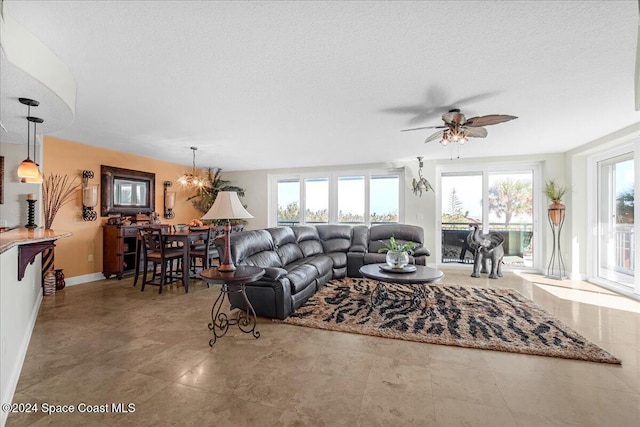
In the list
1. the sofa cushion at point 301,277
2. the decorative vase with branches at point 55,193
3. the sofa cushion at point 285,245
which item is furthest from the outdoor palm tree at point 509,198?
the decorative vase with branches at point 55,193

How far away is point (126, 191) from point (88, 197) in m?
0.76

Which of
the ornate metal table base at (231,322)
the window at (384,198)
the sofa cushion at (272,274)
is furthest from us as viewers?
Answer: the window at (384,198)

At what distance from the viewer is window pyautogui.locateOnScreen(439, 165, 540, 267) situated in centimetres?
576

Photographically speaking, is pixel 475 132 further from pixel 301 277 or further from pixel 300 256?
pixel 300 256

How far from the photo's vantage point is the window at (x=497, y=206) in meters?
5.76

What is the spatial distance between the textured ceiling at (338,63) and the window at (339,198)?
2621 millimetres

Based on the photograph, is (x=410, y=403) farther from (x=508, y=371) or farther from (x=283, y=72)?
(x=283, y=72)

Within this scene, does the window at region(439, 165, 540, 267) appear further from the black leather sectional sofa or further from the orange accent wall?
the orange accent wall

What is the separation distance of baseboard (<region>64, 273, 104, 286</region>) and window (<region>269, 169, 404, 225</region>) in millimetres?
3793

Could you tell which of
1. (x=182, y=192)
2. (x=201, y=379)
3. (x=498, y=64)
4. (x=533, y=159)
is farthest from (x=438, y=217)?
(x=182, y=192)

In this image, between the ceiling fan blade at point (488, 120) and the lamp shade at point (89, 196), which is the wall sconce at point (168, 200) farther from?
the ceiling fan blade at point (488, 120)

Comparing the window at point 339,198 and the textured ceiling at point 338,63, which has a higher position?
the textured ceiling at point 338,63

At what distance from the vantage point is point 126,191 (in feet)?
18.2

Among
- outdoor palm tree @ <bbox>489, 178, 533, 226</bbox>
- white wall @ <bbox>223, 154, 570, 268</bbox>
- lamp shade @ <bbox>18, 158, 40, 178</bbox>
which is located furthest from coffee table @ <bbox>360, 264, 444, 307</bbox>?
lamp shade @ <bbox>18, 158, 40, 178</bbox>
